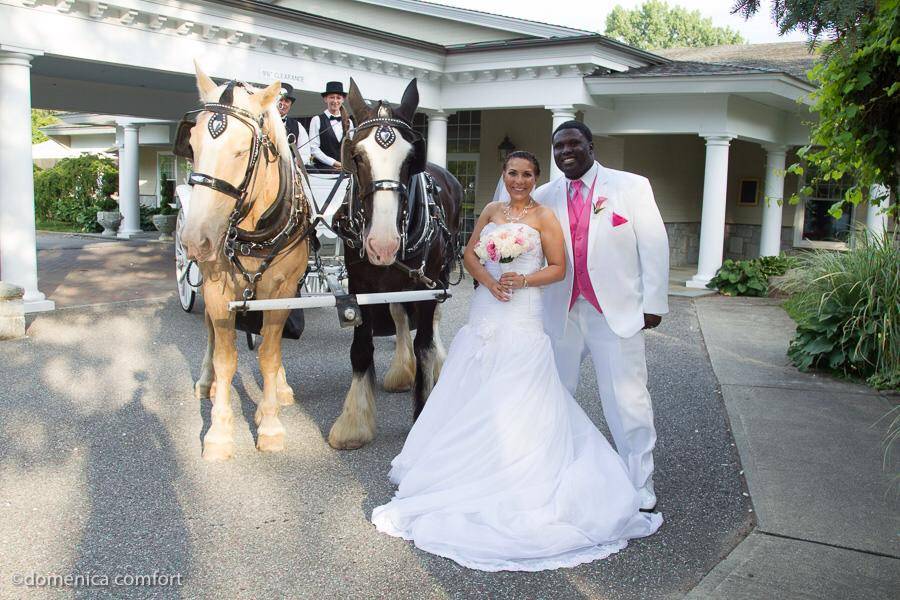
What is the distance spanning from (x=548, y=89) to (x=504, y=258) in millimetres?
10712

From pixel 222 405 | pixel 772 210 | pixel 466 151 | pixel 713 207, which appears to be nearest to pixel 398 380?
pixel 222 405

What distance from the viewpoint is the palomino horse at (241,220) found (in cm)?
401

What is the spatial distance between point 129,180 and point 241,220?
61.3ft

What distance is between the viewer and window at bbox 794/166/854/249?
18.0 meters

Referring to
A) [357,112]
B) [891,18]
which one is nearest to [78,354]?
[357,112]

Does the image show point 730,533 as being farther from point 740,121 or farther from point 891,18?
point 740,121

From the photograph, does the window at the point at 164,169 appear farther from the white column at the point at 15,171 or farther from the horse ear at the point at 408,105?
the horse ear at the point at 408,105

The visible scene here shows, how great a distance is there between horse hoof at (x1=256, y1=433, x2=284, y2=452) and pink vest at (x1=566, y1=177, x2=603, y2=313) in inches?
83.6

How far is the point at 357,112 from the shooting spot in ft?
15.0

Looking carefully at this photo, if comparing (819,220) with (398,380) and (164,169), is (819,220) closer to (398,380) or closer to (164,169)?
(398,380)

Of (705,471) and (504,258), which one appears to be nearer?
(504,258)

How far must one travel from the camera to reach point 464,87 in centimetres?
1509

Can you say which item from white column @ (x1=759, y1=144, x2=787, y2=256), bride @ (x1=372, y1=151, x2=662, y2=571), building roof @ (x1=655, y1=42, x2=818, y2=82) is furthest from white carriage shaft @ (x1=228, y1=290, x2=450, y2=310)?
building roof @ (x1=655, y1=42, x2=818, y2=82)

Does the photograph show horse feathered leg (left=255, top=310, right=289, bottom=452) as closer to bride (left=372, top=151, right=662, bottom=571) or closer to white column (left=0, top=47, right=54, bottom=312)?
bride (left=372, top=151, right=662, bottom=571)
